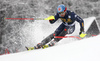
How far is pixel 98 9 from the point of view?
14.0 metres

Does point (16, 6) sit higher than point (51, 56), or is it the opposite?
point (16, 6)

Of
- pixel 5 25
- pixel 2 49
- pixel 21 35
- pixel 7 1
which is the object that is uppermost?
pixel 7 1

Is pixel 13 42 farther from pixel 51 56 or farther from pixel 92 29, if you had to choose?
pixel 51 56

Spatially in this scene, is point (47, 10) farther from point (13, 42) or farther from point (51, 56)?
point (51, 56)

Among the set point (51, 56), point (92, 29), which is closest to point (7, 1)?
point (92, 29)

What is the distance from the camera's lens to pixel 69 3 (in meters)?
12.9

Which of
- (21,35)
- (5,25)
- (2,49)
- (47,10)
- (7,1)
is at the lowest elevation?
(2,49)

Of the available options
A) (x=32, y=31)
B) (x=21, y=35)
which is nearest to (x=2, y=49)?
(x=21, y=35)

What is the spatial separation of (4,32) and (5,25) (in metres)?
0.65

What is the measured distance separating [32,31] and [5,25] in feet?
8.65

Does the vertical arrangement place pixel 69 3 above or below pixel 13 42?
above

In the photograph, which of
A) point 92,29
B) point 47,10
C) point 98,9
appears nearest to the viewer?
point 92,29

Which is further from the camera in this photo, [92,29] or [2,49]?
[2,49]

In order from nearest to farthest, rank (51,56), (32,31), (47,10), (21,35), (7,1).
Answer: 1. (51,56)
2. (32,31)
3. (21,35)
4. (7,1)
5. (47,10)
